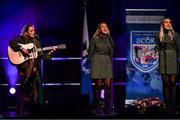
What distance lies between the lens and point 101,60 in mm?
8711

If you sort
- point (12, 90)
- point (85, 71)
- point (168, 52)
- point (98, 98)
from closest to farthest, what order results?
point (168, 52), point (98, 98), point (85, 71), point (12, 90)

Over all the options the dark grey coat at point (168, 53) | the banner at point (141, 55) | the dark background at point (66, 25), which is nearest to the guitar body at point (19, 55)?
the dark background at point (66, 25)

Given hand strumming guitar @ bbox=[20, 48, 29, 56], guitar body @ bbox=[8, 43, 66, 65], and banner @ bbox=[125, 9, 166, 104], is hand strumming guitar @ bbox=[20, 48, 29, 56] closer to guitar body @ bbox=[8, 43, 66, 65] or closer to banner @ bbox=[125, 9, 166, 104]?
guitar body @ bbox=[8, 43, 66, 65]

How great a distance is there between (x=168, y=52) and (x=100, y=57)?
122 centimetres

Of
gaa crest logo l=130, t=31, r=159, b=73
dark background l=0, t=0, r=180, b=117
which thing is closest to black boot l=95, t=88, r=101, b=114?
gaa crest logo l=130, t=31, r=159, b=73

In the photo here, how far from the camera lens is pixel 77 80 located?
10938mm

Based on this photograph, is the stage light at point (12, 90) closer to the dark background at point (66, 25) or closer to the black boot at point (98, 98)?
the dark background at point (66, 25)

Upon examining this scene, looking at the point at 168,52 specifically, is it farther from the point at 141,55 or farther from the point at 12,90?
the point at 12,90

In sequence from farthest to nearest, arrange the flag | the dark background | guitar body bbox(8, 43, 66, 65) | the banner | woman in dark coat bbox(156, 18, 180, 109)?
the dark background → the flag → the banner → guitar body bbox(8, 43, 66, 65) → woman in dark coat bbox(156, 18, 180, 109)

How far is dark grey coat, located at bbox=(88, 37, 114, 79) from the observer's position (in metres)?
8.70

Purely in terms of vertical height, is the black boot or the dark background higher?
the dark background

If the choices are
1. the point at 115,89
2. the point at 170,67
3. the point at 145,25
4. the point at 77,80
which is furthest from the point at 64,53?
the point at 170,67

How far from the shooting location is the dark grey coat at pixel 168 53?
862 cm

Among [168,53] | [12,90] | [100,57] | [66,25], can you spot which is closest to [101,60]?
[100,57]
